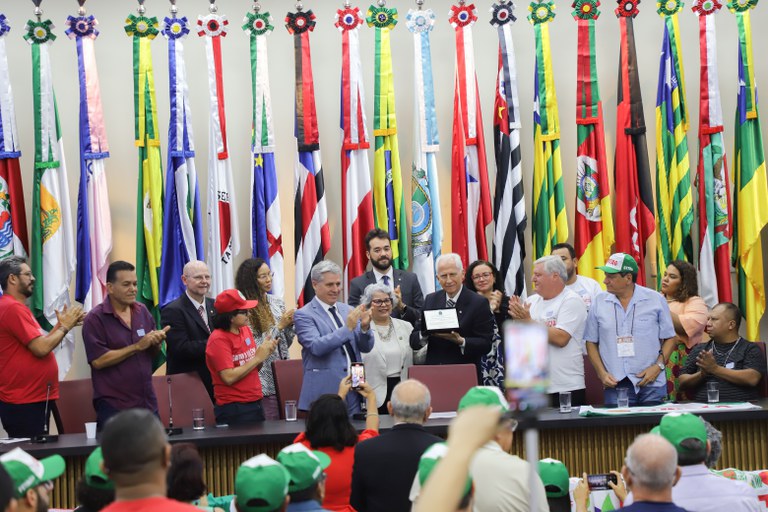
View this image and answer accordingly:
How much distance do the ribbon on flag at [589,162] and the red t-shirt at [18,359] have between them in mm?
4148

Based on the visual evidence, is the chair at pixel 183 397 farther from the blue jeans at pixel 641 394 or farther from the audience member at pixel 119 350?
the blue jeans at pixel 641 394

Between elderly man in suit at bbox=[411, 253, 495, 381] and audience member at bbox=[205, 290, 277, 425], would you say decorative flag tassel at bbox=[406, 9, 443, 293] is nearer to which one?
elderly man in suit at bbox=[411, 253, 495, 381]

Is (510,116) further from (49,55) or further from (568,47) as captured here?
(49,55)

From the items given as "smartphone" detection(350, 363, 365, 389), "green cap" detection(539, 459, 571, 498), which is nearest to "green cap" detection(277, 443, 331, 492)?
"green cap" detection(539, 459, 571, 498)

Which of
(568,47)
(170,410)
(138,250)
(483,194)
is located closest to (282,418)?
(170,410)

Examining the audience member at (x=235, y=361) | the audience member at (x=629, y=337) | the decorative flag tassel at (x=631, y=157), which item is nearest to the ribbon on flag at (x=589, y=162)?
the decorative flag tassel at (x=631, y=157)

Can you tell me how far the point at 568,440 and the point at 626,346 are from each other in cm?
87

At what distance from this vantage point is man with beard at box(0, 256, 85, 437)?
592cm

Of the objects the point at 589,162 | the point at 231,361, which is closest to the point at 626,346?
the point at 231,361

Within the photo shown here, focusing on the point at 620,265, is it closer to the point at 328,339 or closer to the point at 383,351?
the point at 383,351

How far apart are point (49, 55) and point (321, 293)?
10.5 feet

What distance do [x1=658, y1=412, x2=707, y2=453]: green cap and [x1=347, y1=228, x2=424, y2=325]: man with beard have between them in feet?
12.0

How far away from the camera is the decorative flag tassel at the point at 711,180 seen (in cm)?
820

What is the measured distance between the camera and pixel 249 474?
3031mm
